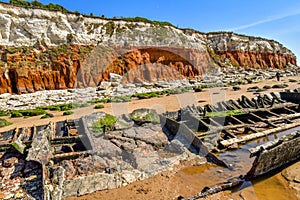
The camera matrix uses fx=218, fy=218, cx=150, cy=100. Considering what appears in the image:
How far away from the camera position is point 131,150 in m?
10.0

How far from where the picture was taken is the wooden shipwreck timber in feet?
24.8

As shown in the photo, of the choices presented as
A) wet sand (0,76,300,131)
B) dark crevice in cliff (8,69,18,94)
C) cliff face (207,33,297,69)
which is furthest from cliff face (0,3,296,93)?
wet sand (0,76,300,131)

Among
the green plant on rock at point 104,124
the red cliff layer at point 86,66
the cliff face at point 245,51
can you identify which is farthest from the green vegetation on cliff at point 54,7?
the green plant on rock at point 104,124

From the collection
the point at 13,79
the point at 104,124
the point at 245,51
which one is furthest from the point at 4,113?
the point at 245,51

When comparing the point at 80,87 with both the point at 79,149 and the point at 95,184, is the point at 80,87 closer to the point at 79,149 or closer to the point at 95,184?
the point at 79,149

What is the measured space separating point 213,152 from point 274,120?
21.1ft

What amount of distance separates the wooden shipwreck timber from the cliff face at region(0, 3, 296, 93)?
2185 cm

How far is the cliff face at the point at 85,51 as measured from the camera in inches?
1286

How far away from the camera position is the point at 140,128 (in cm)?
1277

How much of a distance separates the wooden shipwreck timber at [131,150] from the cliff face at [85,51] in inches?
860

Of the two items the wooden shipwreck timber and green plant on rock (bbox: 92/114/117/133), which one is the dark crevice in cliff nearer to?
the wooden shipwreck timber

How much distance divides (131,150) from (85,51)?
105ft

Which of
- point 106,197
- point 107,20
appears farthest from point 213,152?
point 107,20

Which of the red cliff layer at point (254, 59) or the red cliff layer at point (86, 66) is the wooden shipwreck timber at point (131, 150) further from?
the red cliff layer at point (254, 59)
